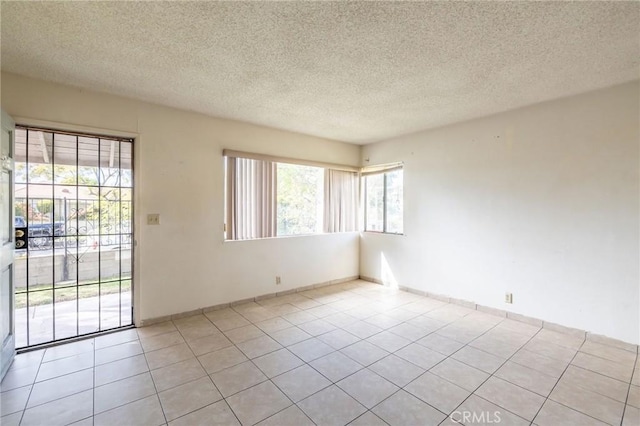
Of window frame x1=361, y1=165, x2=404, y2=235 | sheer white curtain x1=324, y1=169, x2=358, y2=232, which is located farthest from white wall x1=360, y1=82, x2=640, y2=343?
sheer white curtain x1=324, y1=169, x2=358, y2=232

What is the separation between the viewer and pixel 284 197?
482 centimetres

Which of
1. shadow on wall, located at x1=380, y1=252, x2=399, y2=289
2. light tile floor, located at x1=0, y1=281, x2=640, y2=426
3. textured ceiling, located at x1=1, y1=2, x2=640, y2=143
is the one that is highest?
textured ceiling, located at x1=1, y1=2, x2=640, y2=143

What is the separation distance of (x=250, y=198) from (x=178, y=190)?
3.26 feet

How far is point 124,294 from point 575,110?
626cm

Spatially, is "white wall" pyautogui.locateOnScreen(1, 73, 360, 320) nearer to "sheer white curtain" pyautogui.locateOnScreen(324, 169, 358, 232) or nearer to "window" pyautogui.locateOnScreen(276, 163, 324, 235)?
"window" pyautogui.locateOnScreen(276, 163, 324, 235)

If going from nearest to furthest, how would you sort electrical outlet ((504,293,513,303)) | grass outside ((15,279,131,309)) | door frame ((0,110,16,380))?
1. door frame ((0,110,16,380))
2. grass outside ((15,279,131,309))
3. electrical outlet ((504,293,513,303))

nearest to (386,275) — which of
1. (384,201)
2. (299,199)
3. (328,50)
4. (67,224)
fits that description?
(384,201)

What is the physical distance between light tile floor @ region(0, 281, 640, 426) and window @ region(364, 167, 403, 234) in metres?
1.95

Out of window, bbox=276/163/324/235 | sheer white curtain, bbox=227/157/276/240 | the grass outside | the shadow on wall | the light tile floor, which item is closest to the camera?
the light tile floor

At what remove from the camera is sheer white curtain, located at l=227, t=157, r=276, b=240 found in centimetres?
404

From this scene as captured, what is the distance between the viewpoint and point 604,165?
9.68 ft

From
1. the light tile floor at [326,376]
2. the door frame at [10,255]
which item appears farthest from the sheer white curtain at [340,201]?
the door frame at [10,255]

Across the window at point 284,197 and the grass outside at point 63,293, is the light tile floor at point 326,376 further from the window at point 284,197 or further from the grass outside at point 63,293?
the window at point 284,197

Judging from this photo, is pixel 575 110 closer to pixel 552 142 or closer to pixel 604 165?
pixel 552 142
